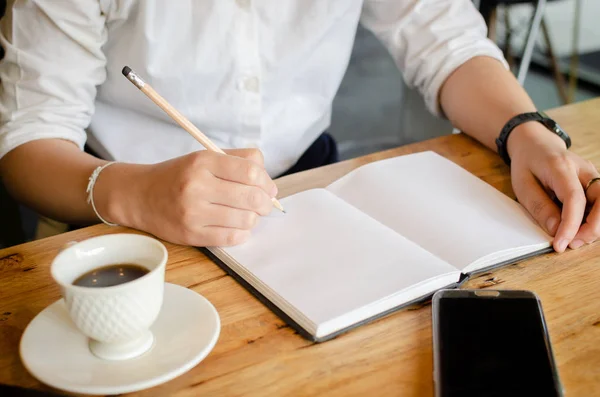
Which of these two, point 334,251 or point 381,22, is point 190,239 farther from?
point 381,22

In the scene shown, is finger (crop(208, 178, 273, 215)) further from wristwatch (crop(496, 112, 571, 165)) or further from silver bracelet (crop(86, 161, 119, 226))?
wristwatch (crop(496, 112, 571, 165))

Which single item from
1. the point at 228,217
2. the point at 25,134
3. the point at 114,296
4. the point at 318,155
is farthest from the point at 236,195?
the point at 318,155

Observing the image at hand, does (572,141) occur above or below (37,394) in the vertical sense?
below

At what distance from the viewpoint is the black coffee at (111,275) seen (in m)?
0.62

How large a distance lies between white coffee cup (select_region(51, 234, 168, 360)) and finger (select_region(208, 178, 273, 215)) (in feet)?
0.52

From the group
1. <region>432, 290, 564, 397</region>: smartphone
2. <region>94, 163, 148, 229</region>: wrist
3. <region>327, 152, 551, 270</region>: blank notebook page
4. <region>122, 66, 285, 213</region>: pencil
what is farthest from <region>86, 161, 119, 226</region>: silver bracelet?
<region>432, 290, 564, 397</region>: smartphone

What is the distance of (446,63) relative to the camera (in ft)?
4.00

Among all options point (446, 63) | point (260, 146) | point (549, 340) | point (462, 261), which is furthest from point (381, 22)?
point (549, 340)

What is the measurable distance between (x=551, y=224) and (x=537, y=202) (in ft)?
0.18

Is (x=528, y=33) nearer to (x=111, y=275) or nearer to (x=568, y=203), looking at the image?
(x=568, y=203)

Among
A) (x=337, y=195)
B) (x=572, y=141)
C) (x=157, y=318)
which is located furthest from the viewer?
(x=572, y=141)

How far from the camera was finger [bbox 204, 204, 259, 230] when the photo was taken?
78 cm

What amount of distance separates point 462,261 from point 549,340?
16 cm

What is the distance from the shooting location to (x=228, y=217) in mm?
783
